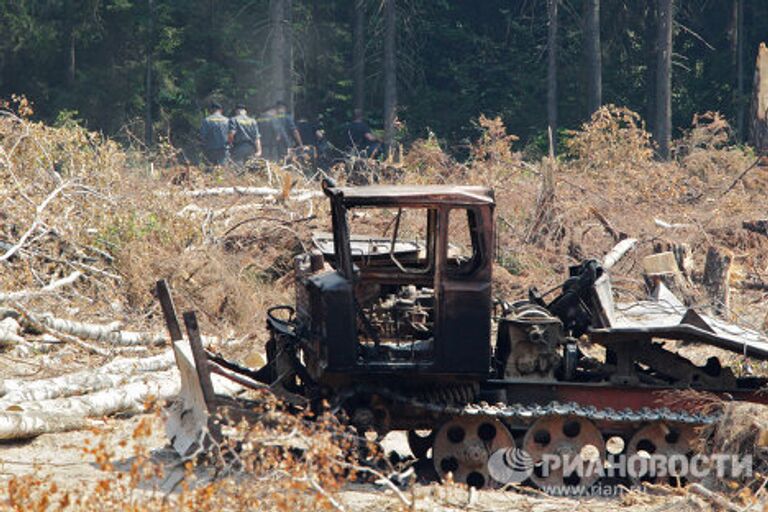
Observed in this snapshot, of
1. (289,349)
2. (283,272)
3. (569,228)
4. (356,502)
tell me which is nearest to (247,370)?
(289,349)

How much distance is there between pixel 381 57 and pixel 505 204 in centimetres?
1910

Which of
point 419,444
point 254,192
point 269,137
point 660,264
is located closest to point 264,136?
point 269,137

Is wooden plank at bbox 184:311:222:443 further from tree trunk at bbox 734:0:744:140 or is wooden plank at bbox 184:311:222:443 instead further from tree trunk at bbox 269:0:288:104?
tree trunk at bbox 734:0:744:140

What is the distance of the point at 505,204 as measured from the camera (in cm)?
1830

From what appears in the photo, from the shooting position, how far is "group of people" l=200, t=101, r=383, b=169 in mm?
→ 27922

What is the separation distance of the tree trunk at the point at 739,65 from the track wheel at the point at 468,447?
84.1 feet

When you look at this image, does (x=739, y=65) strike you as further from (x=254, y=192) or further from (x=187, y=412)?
(x=187, y=412)

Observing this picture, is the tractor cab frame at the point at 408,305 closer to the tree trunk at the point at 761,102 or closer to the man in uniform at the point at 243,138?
the tree trunk at the point at 761,102

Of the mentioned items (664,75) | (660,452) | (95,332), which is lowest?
(660,452)

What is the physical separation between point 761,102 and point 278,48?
12472 millimetres

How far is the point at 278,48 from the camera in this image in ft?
109

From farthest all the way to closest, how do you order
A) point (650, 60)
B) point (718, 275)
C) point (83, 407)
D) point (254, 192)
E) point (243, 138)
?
point (650, 60)
point (243, 138)
point (254, 192)
point (718, 275)
point (83, 407)

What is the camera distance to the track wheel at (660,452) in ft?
32.0

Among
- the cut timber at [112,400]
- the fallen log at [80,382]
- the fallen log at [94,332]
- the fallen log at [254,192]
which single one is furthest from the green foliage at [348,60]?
the cut timber at [112,400]
